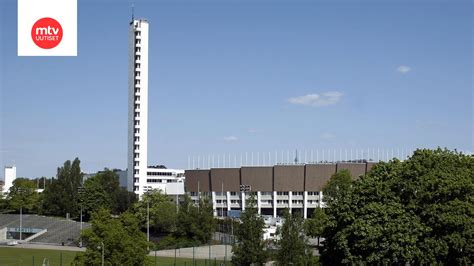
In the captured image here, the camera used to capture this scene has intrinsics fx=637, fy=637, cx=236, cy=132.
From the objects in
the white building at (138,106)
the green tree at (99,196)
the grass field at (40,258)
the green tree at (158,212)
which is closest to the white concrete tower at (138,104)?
the white building at (138,106)

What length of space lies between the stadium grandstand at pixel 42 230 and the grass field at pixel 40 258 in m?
9.15

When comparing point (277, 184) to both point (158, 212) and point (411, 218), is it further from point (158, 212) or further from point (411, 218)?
point (411, 218)

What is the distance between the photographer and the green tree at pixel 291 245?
35688mm

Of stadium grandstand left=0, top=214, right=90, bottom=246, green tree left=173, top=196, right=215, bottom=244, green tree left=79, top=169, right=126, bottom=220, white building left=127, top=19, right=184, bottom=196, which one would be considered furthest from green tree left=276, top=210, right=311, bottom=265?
white building left=127, top=19, right=184, bottom=196

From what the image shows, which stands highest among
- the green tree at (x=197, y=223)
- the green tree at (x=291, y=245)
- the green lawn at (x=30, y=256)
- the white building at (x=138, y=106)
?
the white building at (x=138, y=106)

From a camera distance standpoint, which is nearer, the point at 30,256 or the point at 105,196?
the point at 30,256

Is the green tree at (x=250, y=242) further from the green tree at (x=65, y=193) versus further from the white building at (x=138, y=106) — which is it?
the white building at (x=138, y=106)

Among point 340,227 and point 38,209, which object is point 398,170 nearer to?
point 340,227

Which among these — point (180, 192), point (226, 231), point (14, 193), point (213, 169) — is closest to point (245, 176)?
point (213, 169)

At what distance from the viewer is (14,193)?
10581 cm

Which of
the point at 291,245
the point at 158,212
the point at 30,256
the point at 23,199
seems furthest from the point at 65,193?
the point at 291,245

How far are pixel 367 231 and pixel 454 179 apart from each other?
19.8ft

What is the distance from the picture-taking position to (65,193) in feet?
320

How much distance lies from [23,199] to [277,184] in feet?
139
